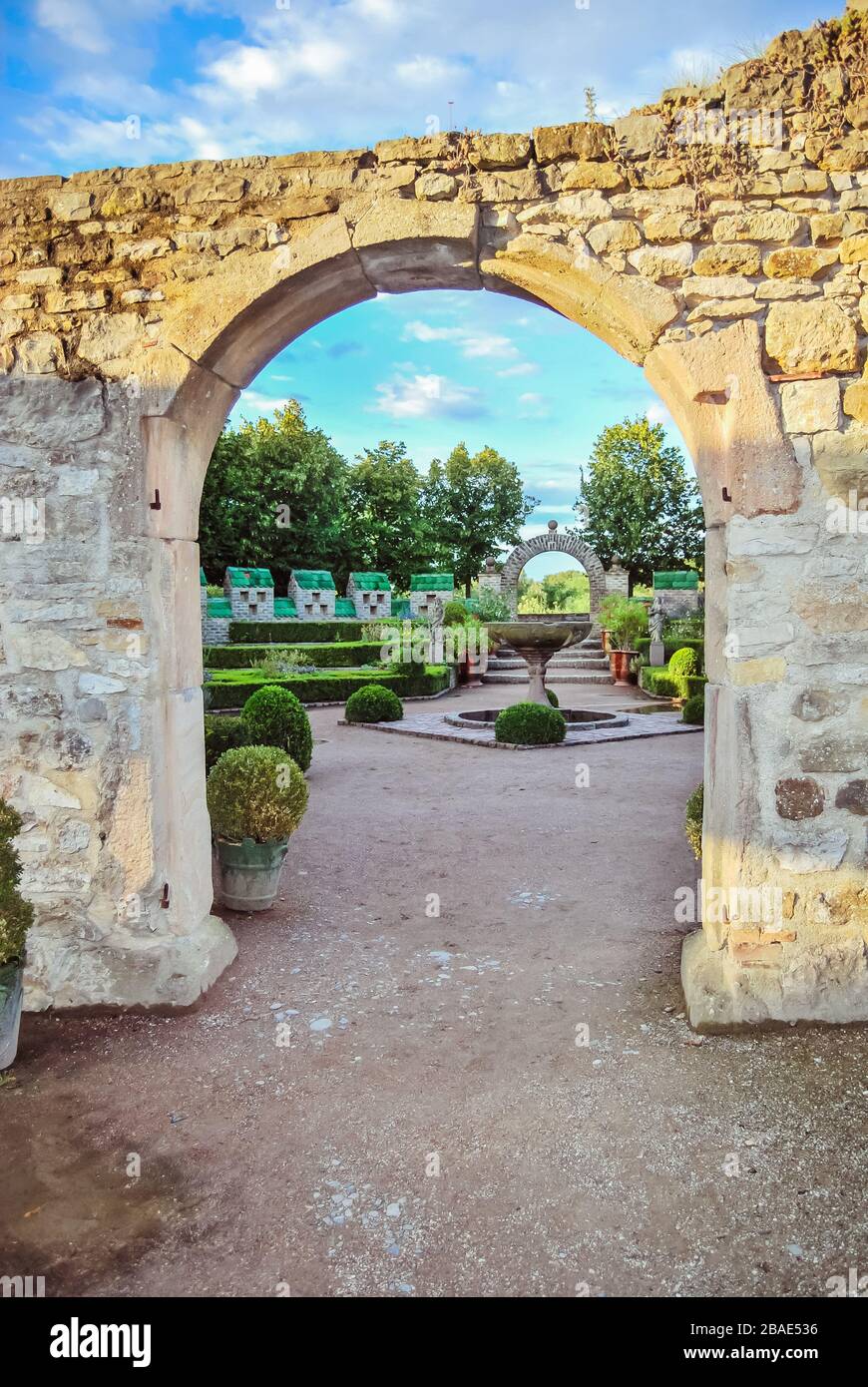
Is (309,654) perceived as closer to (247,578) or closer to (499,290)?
(247,578)

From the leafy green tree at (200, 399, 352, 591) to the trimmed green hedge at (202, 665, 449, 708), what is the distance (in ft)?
41.2

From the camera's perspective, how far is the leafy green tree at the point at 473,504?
40281mm

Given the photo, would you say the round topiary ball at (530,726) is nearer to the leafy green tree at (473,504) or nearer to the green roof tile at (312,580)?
the green roof tile at (312,580)

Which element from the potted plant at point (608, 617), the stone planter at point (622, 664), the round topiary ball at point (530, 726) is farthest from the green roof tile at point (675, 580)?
the round topiary ball at point (530, 726)

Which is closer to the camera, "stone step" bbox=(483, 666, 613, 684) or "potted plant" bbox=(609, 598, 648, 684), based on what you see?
"potted plant" bbox=(609, 598, 648, 684)

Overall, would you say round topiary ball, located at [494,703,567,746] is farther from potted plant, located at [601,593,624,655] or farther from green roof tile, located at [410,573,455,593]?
green roof tile, located at [410,573,455,593]

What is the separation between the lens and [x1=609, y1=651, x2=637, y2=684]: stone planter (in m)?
20.4

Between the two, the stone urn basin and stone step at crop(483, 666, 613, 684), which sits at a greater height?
the stone urn basin

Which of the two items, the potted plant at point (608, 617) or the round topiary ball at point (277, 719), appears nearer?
the round topiary ball at point (277, 719)

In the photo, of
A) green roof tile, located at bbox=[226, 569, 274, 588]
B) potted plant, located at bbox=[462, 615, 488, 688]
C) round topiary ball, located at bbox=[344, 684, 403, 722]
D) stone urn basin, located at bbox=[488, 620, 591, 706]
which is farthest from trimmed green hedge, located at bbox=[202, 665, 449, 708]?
green roof tile, located at bbox=[226, 569, 274, 588]

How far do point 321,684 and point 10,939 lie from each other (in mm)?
12871

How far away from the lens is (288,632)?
73.8ft

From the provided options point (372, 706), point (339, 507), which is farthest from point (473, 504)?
point (372, 706)

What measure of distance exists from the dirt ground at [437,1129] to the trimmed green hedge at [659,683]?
12.0 meters
